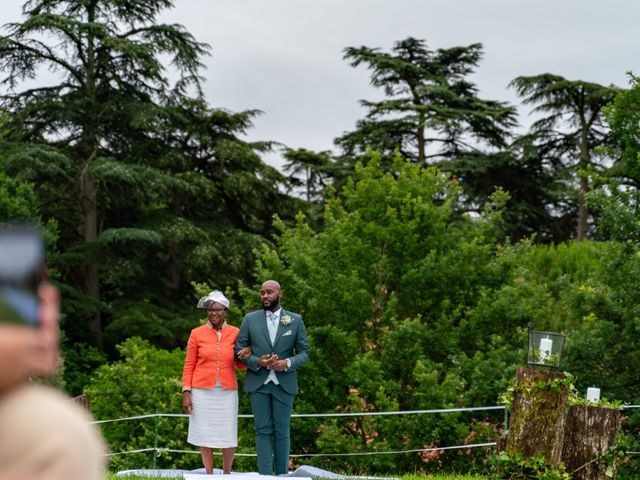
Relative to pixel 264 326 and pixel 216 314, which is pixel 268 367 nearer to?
pixel 264 326

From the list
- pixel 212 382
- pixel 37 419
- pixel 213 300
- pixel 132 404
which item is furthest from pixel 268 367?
pixel 132 404

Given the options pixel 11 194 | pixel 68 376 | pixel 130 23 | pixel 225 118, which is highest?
pixel 130 23

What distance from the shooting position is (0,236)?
1.09 meters

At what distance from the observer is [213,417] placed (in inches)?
368

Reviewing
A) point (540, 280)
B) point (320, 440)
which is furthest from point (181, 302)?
point (320, 440)

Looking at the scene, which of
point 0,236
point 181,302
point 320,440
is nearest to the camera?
point 0,236

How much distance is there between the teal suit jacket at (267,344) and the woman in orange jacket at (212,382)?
4.5 inches

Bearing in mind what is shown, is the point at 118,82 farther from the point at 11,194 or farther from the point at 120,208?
the point at 11,194

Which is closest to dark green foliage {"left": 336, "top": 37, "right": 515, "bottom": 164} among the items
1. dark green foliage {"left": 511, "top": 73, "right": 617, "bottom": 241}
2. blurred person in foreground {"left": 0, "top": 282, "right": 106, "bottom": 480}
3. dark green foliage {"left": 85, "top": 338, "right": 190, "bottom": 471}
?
dark green foliage {"left": 511, "top": 73, "right": 617, "bottom": 241}

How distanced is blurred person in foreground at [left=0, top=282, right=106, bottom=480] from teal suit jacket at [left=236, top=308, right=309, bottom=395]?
8.26m

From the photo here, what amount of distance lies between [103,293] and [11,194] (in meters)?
6.25

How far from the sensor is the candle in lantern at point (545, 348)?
411 inches

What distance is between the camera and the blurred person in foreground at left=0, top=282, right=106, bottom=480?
109 cm

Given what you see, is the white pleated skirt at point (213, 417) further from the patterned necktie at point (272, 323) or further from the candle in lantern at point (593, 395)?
the candle in lantern at point (593, 395)
